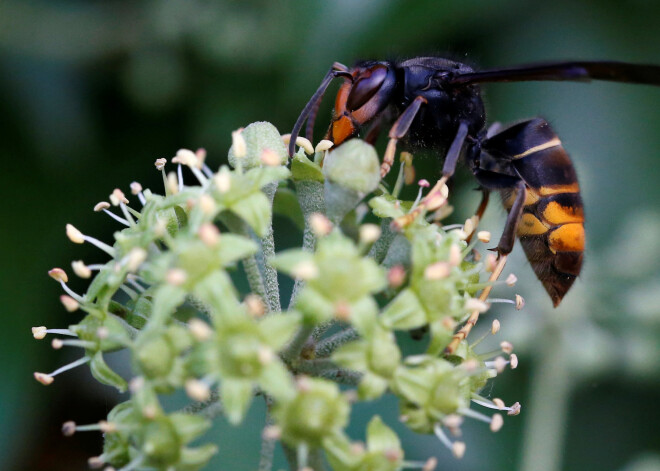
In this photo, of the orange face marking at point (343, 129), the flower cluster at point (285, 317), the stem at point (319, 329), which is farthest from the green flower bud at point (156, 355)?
the orange face marking at point (343, 129)

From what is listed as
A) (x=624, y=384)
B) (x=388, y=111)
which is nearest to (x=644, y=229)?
(x=624, y=384)

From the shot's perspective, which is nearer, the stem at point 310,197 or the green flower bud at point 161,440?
the green flower bud at point 161,440

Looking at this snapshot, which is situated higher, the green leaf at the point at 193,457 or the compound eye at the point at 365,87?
the compound eye at the point at 365,87

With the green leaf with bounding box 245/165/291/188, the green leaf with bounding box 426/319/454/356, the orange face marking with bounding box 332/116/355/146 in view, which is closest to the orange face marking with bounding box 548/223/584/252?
the orange face marking with bounding box 332/116/355/146

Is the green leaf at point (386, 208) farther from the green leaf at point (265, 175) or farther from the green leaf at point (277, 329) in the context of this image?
the green leaf at point (277, 329)

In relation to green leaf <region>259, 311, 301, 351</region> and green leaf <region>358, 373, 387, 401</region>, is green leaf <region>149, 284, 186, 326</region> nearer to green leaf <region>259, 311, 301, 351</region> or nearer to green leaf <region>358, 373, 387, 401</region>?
green leaf <region>259, 311, 301, 351</region>

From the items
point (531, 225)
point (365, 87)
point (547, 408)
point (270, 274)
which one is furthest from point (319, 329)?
point (547, 408)

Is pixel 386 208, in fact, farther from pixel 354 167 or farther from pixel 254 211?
pixel 254 211
